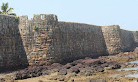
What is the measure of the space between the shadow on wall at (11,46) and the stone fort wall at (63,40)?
534 mm

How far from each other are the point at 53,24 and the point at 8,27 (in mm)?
4473

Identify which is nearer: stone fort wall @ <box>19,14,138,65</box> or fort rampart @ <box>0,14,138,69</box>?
fort rampart @ <box>0,14,138,69</box>

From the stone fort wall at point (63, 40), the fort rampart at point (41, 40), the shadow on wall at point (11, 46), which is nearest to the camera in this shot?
the shadow on wall at point (11, 46)

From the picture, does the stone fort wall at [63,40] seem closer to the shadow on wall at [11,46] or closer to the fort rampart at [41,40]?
the fort rampart at [41,40]

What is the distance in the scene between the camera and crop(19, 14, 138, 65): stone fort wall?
20.5 meters

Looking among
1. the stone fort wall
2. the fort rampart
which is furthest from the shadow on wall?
the stone fort wall

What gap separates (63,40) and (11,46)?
280 inches

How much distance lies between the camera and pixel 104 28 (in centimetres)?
3594

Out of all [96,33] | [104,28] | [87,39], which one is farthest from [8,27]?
[104,28]

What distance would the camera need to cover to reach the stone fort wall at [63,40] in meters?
20.5

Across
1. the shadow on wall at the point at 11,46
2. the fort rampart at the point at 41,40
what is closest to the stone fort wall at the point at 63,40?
the fort rampart at the point at 41,40

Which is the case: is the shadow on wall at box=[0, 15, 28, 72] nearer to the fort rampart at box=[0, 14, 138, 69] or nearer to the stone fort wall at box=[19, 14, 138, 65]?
the fort rampart at box=[0, 14, 138, 69]

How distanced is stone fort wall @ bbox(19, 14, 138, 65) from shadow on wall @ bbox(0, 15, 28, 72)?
0.53 metres

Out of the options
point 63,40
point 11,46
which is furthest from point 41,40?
point 63,40
